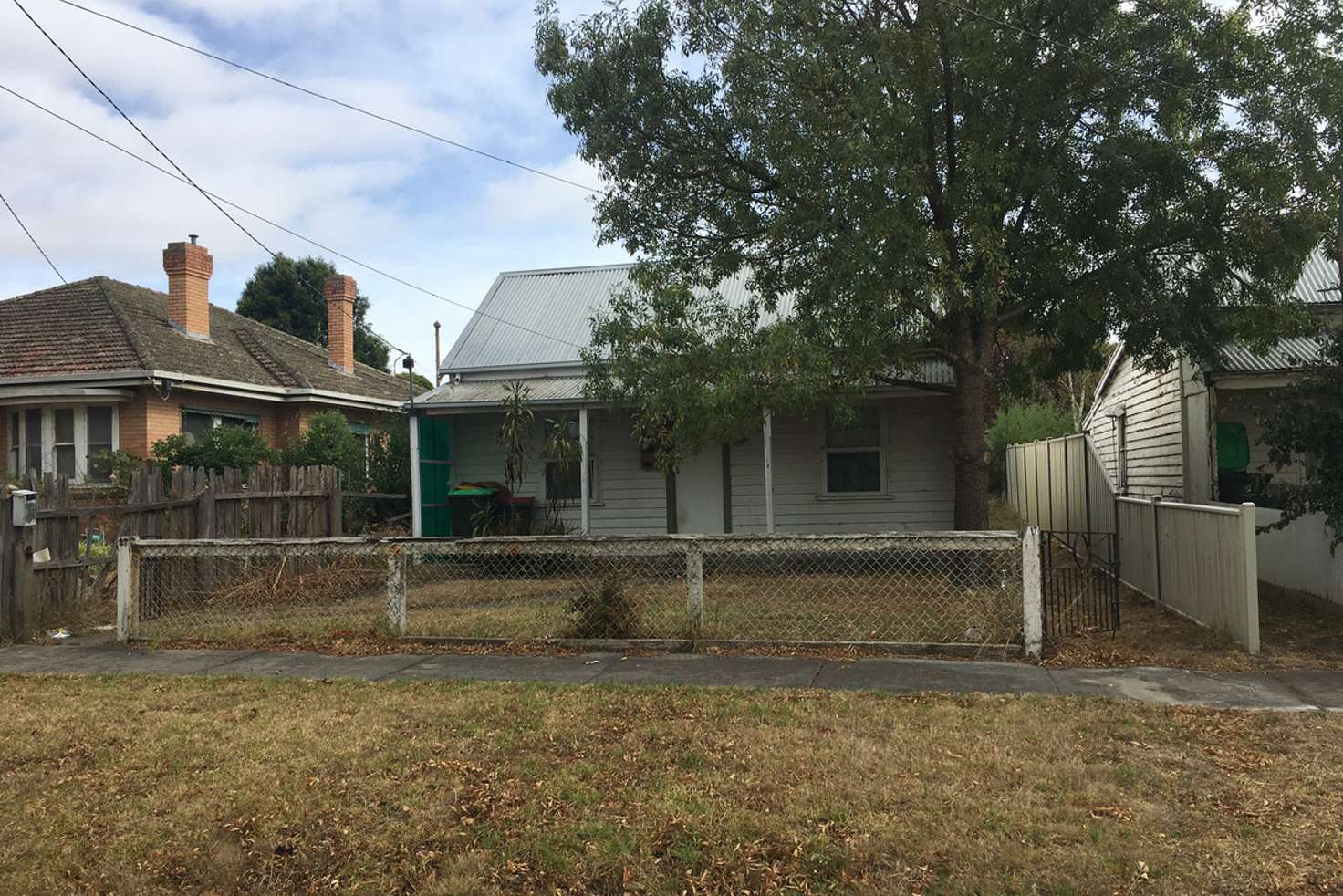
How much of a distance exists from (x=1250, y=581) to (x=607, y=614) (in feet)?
16.0

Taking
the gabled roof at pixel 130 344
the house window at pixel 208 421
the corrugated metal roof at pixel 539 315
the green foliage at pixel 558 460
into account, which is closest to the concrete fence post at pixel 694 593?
the green foliage at pixel 558 460

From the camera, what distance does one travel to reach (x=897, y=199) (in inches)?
371

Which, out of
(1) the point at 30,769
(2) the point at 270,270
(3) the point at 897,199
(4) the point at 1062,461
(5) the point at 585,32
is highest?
(2) the point at 270,270

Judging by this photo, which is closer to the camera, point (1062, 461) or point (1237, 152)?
point (1237, 152)

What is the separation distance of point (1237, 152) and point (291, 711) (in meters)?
9.85

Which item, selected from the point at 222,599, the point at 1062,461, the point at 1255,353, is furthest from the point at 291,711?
the point at 1062,461

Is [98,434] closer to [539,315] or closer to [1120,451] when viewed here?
[539,315]

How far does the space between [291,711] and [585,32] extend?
8332 millimetres

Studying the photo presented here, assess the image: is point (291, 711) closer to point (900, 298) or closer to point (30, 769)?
point (30, 769)

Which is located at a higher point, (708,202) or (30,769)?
(708,202)

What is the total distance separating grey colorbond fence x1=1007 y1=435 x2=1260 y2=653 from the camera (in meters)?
7.48

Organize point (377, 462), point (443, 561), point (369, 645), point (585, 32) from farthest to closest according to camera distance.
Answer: point (377, 462), point (443, 561), point (585, 32), point (369, 645)

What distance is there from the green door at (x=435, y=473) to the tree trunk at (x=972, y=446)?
7875mm

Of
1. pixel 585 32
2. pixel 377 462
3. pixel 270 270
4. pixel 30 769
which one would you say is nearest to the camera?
pixel 30 769
